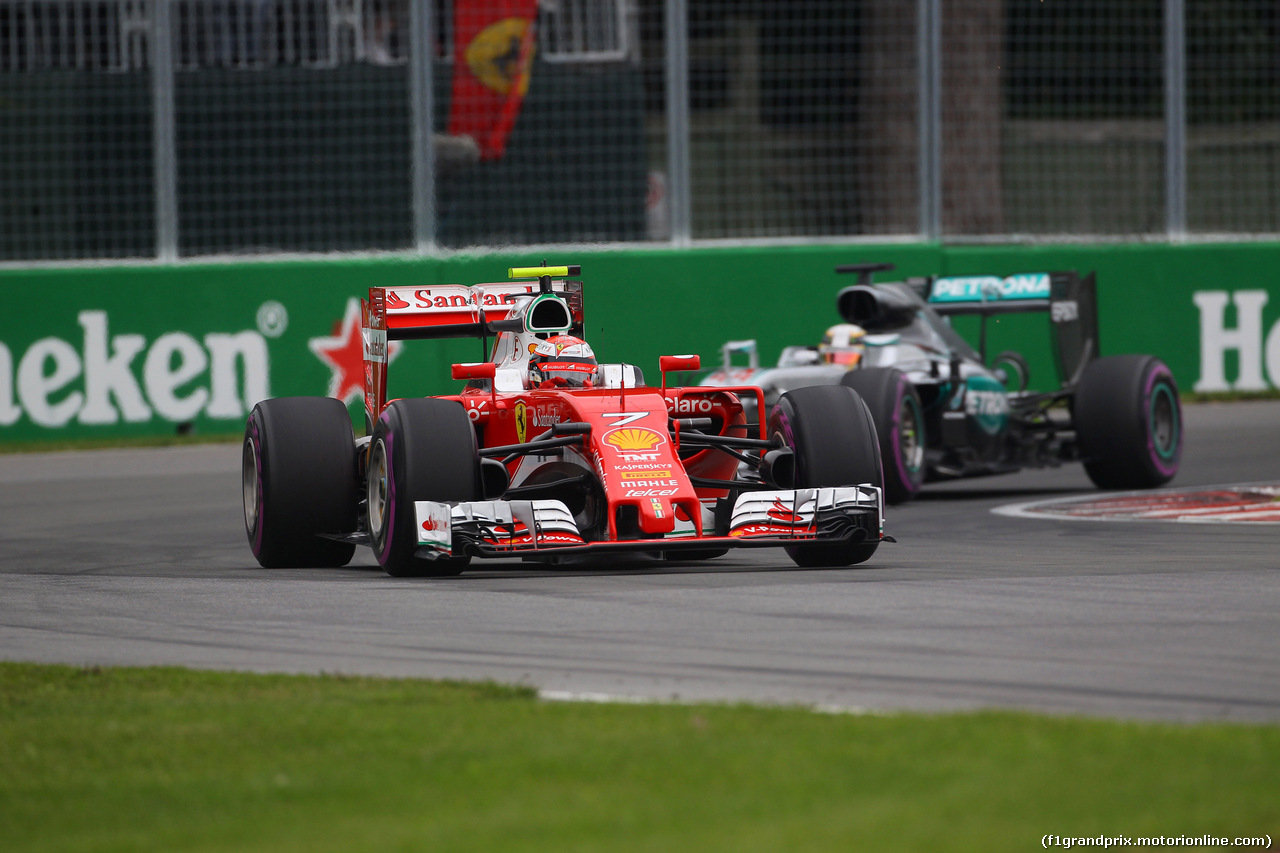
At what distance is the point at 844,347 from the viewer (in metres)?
14.5

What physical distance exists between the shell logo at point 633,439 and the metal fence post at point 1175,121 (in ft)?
43.4

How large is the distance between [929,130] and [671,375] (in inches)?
146

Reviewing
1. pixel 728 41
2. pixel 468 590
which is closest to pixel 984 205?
pixel 728 41

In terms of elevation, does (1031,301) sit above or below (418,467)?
above

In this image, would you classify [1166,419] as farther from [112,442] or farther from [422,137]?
[112,442]

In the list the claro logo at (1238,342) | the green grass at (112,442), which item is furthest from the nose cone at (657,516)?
the claro logo at (1238,342)

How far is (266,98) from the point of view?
20125 millimetres

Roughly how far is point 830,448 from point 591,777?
4.99m

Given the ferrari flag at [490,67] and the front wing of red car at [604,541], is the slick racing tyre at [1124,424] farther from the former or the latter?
the ferrari flag at [490,67]

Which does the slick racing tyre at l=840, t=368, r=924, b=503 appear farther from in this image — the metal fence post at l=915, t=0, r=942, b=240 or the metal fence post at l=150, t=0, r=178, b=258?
the metal fence post at l=150, t=0, r=178, b=258

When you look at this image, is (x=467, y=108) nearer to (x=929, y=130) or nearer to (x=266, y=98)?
(x=266, y=98)

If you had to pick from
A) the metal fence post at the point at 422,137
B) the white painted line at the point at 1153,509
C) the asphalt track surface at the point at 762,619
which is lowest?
the white painted line at the point at 1153,509

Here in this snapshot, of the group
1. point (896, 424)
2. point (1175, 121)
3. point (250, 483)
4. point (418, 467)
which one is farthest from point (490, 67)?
point (418, 467)

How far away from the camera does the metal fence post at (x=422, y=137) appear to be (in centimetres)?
2020
